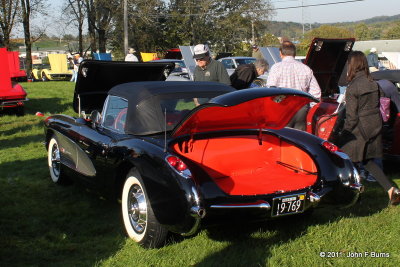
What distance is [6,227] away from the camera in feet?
14.8

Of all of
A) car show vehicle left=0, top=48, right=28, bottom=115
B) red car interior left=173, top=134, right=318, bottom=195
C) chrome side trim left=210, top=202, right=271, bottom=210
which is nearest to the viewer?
chrome side trim left=210, top=202, right=271, bottom=210

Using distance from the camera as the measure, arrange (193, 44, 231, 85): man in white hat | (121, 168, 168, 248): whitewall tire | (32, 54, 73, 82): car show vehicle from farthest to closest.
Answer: (32, 54, 73, 82): car show vehicle < (193, 44, 231, 85): man in white hat < (121, 168, 168, 248): whitewall tire

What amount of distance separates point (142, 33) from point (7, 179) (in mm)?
39284

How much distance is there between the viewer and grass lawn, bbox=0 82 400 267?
365cm

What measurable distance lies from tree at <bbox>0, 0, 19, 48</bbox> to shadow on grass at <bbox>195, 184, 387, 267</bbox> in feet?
110

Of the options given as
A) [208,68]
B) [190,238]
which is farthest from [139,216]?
[208,68]

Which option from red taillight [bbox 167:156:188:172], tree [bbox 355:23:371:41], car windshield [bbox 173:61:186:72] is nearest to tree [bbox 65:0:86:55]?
car windshield [bbox 173:61:186:72]

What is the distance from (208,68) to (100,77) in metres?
1.76

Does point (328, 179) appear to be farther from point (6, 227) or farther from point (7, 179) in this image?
point (7, 179)

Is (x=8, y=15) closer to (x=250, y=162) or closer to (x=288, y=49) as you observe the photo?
(x=288, y=49)

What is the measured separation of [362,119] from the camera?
5.03m

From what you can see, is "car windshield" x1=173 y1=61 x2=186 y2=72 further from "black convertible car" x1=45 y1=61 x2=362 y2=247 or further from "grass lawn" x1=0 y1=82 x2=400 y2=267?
"black convertible car" x1=45 y1=61 x2=362 y2=247

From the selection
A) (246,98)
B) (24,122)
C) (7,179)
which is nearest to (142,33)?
(24,122)

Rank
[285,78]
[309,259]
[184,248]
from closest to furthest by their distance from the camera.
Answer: [309,259]
[184,248]
[285,78]
